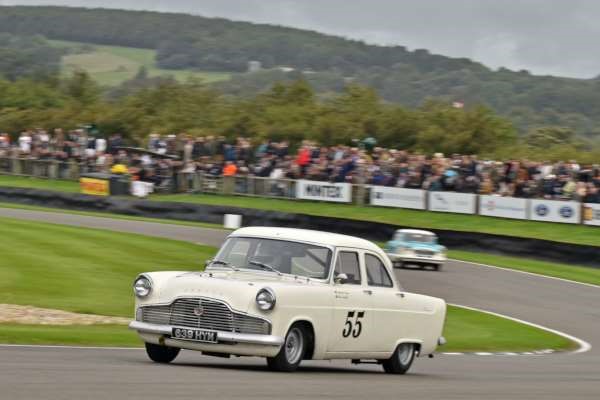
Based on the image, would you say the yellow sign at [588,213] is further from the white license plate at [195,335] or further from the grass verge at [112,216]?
the white license plate at [195,335]

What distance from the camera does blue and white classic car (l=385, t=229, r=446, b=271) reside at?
97.1ft

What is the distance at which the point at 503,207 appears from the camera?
1486 inches

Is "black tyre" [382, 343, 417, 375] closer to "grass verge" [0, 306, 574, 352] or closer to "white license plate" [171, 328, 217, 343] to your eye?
"white license plate" [171, 328, 217, 343]

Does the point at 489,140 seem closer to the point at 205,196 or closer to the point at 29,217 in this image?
the point at 205,196

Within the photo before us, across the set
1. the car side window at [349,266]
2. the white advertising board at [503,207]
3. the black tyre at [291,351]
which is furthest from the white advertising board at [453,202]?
the black tyre at [291,351]

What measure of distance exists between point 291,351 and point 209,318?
843 millimetres

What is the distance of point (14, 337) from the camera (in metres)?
12.6

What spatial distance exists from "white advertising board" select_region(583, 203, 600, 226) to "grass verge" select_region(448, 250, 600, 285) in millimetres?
3274

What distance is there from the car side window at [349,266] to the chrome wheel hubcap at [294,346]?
1071 mm

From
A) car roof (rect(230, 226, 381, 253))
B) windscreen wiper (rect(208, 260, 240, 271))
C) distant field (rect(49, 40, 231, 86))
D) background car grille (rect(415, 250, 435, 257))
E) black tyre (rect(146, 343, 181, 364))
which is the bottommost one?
background car grille (rect(415, 250, 435, 257))

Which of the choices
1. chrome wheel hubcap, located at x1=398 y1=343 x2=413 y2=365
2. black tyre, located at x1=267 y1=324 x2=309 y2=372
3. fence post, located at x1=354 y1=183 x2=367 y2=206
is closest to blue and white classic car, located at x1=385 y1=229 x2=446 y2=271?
fence post, located at x1=354 y1=183 x2=367 y2=206

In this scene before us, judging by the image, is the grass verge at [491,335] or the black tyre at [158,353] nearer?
the black tyre at [158,353]

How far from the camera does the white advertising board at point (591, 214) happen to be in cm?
3528

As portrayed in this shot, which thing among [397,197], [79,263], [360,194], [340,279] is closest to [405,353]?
[340,279]
